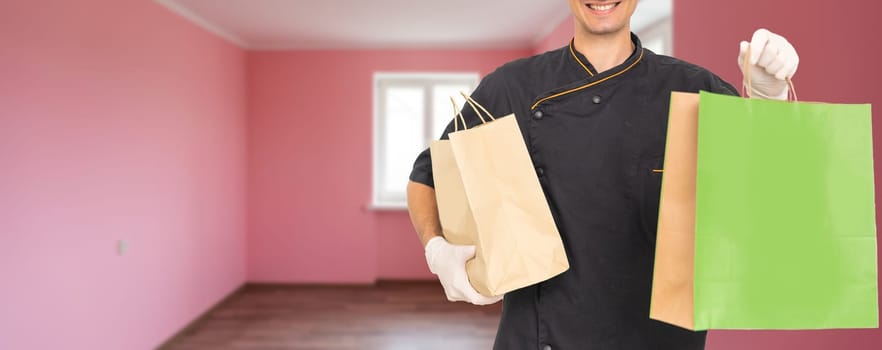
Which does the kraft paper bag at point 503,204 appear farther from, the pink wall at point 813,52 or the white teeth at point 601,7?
the pink wall at point 813,52

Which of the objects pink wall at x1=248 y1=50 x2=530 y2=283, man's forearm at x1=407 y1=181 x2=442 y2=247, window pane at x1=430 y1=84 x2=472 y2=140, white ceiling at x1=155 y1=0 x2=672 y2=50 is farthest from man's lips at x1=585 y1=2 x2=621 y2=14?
window pane at x1=430 y1=84 x2=472 y2=140

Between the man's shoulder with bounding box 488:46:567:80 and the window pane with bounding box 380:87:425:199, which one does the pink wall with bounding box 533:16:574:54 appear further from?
the man's shoulder with bounding box 488:46:567:80

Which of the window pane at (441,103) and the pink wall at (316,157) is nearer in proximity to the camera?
the pink wall at (316,157)

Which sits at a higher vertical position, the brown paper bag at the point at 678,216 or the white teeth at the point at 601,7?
the white teeth at the point at 601,7

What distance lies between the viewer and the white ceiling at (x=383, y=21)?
11.0ft

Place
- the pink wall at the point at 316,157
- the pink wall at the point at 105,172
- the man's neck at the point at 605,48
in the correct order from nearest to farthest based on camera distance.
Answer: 1. the man's neck at the point at 605,48
2. the pink wall at the point at 105,172
3. the pink wall at the point at 316,157

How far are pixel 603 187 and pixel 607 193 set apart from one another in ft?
0.03

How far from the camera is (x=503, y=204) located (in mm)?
666

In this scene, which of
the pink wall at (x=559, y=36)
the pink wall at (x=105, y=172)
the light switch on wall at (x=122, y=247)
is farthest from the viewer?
the pink wall at (x=559, y=36)

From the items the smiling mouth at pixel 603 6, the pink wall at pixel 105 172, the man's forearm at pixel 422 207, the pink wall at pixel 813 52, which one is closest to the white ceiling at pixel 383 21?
the pink wall at pixel 105 172

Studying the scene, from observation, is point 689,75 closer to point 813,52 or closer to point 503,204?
point 503,204

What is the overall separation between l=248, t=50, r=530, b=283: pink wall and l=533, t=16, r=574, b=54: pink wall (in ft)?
1.77

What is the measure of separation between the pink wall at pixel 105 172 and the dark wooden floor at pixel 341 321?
0.87 feet

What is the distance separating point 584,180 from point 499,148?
0.55ft
